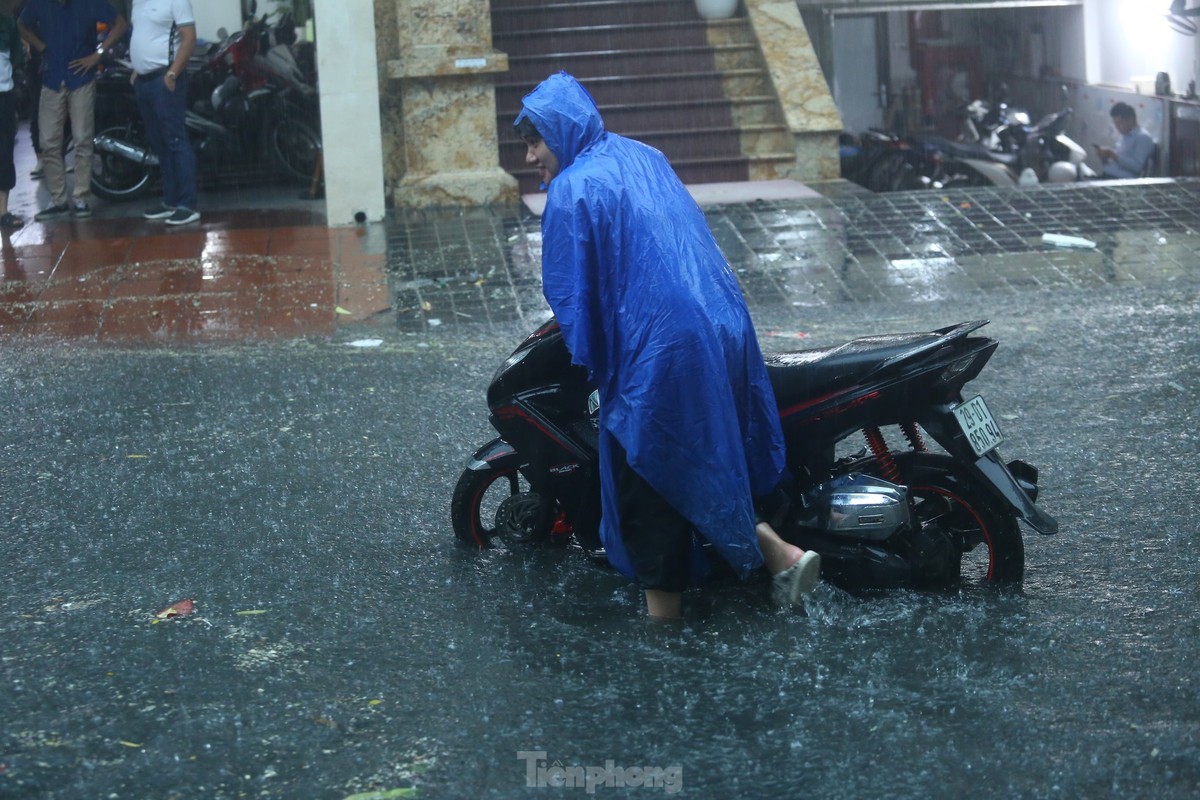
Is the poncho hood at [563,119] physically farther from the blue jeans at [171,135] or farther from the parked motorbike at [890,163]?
the parked motorbike at [890,163]

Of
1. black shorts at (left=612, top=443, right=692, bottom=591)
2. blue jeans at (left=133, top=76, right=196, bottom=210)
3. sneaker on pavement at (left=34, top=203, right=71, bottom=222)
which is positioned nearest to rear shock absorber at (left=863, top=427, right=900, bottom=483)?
black shorts at (left=612, top=443, right=692, bottom=591)

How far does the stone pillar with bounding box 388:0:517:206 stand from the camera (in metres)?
12.1

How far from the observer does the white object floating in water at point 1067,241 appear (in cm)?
996

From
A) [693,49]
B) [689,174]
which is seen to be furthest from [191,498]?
[693,49]

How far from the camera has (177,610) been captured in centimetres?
455

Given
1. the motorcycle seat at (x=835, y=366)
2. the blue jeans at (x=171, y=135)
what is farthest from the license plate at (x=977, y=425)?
the blue jeans at (x=171, y=135)

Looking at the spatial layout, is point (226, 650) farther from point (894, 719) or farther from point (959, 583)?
point (959, 583)

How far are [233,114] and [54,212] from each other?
6.06ft

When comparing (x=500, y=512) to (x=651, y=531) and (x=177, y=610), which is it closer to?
(x=651, y=531)

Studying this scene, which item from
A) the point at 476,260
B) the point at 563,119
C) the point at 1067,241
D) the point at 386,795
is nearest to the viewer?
the point at 386,795

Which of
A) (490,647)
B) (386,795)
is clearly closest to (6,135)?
(490,647)

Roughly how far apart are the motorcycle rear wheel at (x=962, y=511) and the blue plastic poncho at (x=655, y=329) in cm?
49

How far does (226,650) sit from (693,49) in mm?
11091

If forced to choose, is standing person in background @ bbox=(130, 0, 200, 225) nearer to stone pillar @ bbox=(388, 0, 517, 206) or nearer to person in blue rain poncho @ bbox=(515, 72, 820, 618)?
stone pillar @ bbox=(388, 0, 517, 206)
